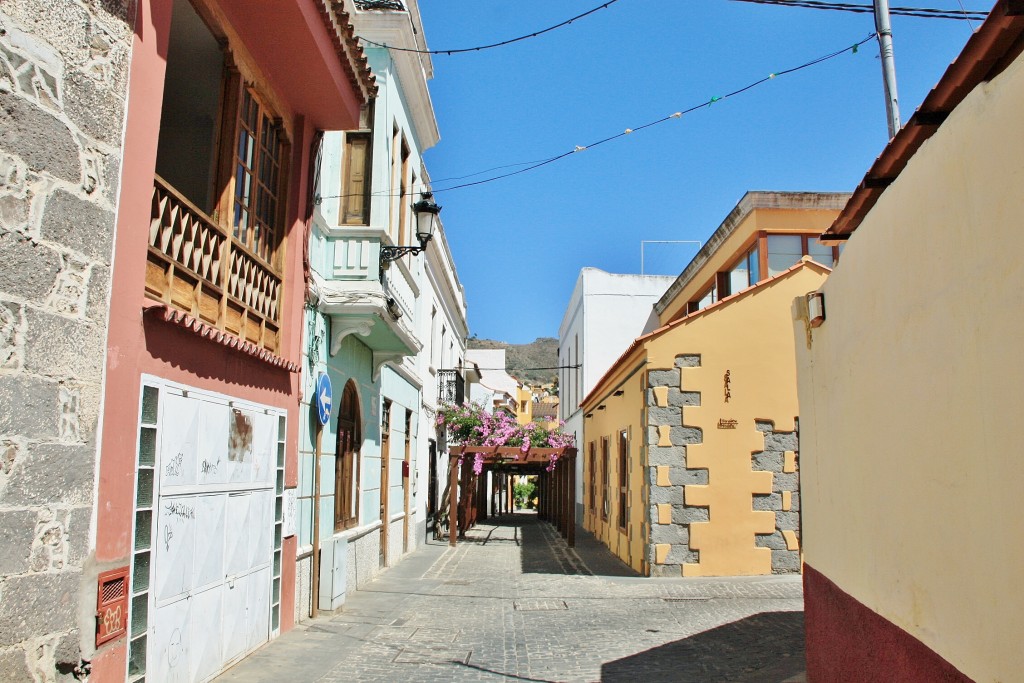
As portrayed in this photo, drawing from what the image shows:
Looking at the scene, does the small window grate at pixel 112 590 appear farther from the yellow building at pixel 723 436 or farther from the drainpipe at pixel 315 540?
the yellow building at pixel 723 436

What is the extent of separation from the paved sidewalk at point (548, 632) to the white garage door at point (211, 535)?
0.44m

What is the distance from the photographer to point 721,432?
1255 cm

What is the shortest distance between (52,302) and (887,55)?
8343 mm

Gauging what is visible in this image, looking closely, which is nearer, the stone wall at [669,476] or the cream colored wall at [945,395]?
the cream colored wall at [945,395]

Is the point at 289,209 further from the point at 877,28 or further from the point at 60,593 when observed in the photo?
the point at 877,28

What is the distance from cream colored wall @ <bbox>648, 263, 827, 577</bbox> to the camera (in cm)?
1240

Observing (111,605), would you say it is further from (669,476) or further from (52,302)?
(669,476)

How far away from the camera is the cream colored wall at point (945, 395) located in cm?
300

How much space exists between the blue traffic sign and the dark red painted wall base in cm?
522

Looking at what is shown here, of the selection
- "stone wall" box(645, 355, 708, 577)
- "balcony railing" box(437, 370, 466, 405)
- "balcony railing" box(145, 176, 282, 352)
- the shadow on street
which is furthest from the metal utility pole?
"balcony railing" box(437, 370, 466, 405)

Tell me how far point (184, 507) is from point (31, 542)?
188 centimetres

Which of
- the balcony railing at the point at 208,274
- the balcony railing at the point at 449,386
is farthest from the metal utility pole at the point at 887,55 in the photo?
the balcony railing at the point at 449,386

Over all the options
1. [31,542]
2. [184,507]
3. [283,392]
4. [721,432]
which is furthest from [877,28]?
[31,542]

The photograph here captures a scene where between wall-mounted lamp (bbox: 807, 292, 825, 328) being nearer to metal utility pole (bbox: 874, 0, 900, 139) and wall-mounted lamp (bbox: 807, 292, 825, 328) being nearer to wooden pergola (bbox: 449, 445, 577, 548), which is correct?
metal utility pole (bbox: 874, 0, 900, 139)
